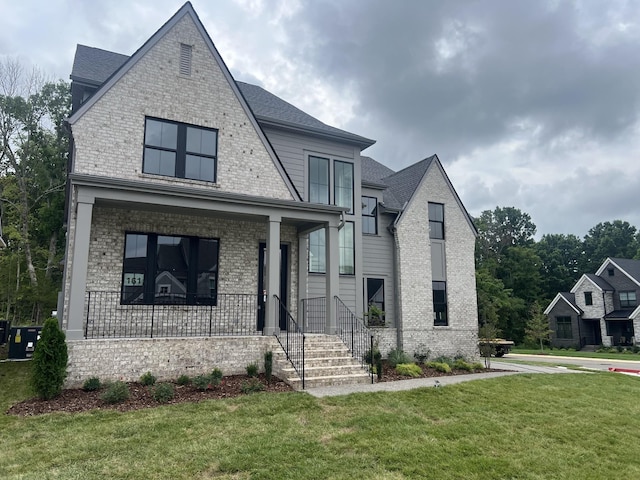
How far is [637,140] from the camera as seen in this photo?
24.5 meters

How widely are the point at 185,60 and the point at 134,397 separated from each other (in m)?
8.80

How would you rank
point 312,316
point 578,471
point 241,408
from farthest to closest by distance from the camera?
1. point 312,316
2. point 241,408
3. point 578,471

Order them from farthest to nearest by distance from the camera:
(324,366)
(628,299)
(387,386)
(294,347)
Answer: (628,299) → (294,347) → (324,366) → (387,386)

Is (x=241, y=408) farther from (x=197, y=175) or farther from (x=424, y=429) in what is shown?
(x=197, y=175)

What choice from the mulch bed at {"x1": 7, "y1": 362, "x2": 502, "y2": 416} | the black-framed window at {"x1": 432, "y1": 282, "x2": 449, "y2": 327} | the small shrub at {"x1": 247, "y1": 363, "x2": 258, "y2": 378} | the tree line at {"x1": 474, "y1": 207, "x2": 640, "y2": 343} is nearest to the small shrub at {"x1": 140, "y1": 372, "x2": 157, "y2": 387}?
the mulch bed at {"x1": 7, "y1": 362, "x2": 502, "y2": 416}

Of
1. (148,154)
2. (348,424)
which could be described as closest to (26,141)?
(148,154)

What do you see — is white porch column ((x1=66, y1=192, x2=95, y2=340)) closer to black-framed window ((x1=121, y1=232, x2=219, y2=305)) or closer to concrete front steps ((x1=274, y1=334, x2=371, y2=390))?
black-framed window ((x1=121, y1=232, x2=219, y2=305))

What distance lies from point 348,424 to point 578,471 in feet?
9.74

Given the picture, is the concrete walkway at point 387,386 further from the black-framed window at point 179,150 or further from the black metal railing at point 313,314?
the black-framed window at point 179,150

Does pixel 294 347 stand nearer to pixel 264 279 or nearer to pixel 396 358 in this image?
pixel 264 279

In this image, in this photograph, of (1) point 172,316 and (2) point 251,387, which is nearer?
(2) point 251,387

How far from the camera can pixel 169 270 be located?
1107 centimetres

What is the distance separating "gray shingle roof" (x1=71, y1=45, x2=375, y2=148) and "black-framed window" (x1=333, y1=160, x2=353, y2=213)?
0.95 m

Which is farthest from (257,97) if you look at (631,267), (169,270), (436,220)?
Result: (631,267)
